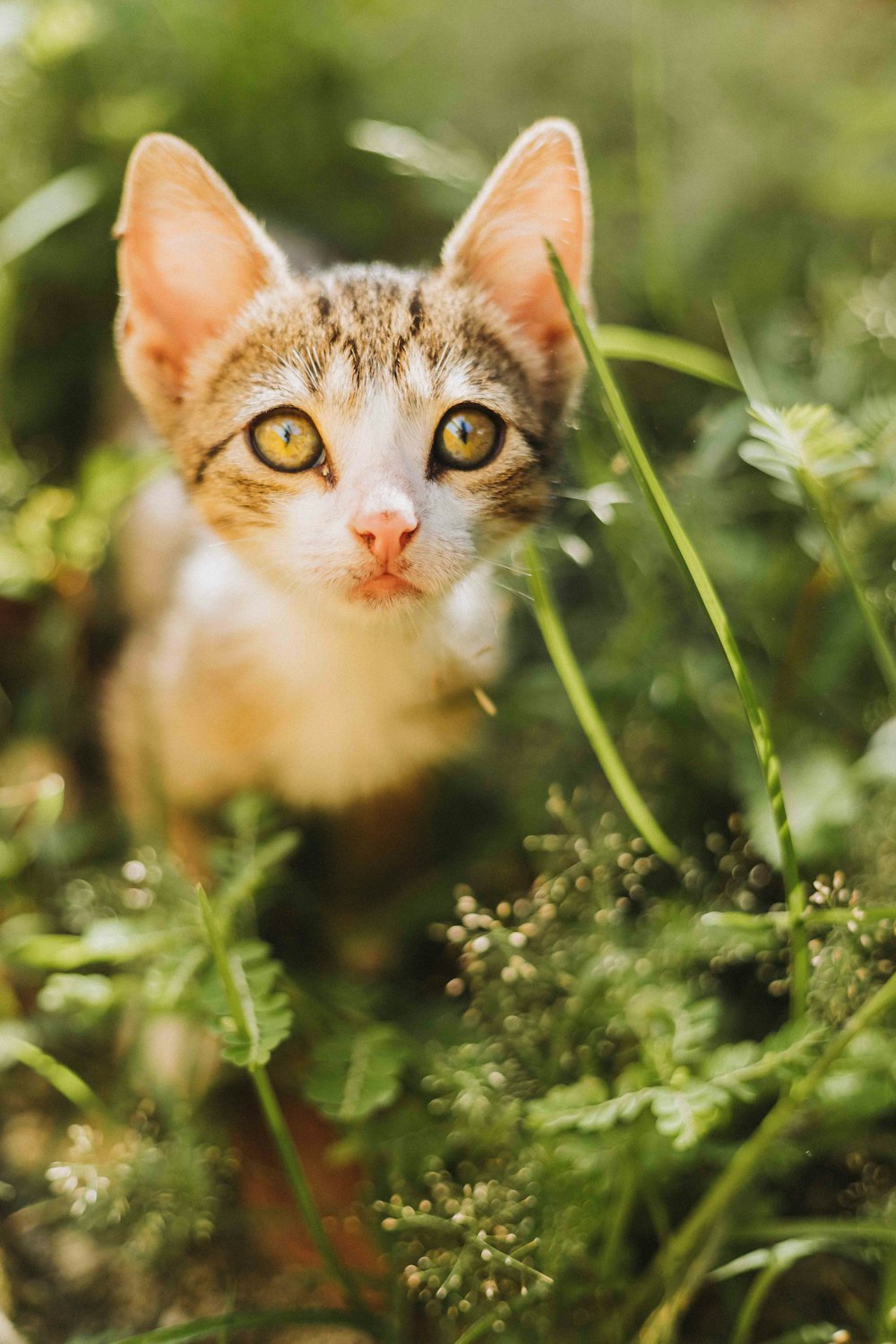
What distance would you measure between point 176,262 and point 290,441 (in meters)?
0.29

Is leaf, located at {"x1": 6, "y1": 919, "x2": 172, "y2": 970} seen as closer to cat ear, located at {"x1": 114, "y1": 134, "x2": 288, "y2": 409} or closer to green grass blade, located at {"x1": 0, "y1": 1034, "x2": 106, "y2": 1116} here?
green grass blade, located at {"x1": 0, "y1": 1034, "x2": 106, "y2": 1116}

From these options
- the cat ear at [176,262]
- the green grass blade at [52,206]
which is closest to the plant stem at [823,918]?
the cat ear at [176,262]

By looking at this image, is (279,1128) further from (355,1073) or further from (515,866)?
(515,866)

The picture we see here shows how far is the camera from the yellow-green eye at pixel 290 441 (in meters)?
1.08

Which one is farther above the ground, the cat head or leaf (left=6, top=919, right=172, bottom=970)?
the cat head

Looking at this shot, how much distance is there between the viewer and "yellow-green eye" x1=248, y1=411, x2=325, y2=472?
1.08 metres

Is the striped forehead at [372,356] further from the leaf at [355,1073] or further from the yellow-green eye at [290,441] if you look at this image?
the leaf at [355,1073]

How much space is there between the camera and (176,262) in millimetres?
1160

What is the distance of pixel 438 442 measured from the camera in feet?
3.54

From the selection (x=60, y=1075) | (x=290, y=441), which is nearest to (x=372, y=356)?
(x=290, y=441)

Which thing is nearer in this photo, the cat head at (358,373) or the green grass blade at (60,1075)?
A: the cat head at (358,373)

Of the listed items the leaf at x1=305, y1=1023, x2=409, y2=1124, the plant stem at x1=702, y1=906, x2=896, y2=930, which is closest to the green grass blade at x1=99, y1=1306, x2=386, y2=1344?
the leaf at x1=305, y1=1023, x2=409, y2=1124

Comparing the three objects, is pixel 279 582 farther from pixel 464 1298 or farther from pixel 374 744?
pixel 464 1298

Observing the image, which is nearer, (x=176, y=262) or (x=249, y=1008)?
(x=249, y=1008)
